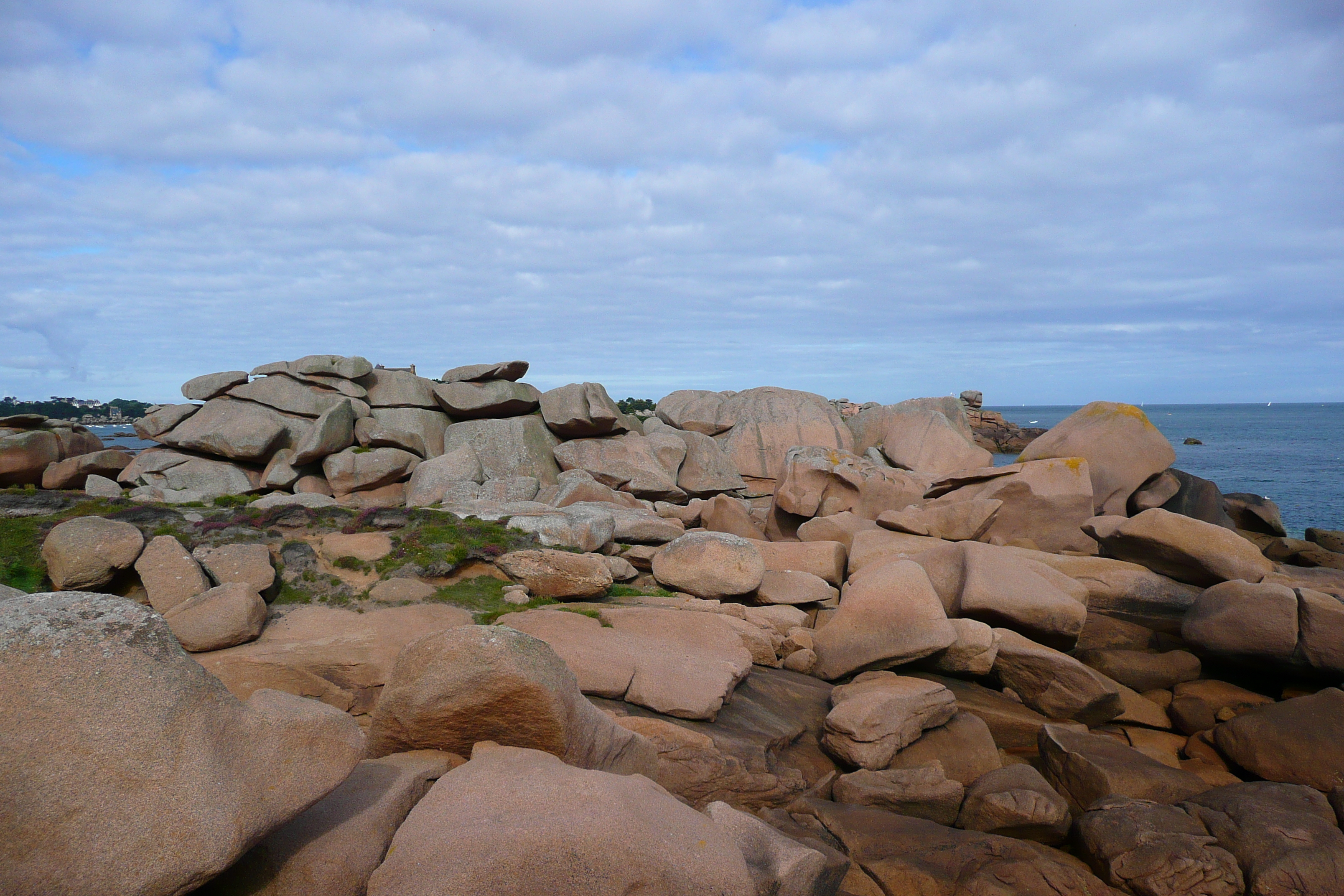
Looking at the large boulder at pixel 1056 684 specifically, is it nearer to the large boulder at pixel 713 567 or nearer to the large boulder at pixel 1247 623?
the large boulder at pixel 1247 623

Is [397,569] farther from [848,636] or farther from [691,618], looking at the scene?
[848,636]

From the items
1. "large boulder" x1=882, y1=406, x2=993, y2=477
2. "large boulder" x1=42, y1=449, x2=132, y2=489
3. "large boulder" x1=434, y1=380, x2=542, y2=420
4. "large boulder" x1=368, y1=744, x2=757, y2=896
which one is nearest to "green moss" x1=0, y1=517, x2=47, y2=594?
"large boulder" x1=368, y1=744, x2=757, y2=896

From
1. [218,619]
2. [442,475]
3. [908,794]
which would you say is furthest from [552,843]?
[442,475]

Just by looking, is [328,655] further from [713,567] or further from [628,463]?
[628,463]

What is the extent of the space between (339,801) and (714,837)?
93.9 inches

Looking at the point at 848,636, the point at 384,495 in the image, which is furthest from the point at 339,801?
the point at 384,495

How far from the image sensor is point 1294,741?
9398 millimetres

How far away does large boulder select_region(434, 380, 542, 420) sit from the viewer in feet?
85.0

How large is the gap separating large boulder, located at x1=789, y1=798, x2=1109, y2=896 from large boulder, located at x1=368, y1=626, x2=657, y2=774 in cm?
292

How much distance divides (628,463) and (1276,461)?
5694 centimetres

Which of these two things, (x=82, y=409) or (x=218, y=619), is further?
(x=82, y=409)

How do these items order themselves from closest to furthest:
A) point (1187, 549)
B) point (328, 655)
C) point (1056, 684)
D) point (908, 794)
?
point (908, 794)
point (328, 655)
point (1056, 684)
point (1187, 549)

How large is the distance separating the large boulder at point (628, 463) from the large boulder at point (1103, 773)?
15.3 metres

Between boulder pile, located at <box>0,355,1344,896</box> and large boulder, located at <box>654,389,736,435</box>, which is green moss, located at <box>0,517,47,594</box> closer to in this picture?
boulder pile, located at <box>0,355,1344,896</box>
